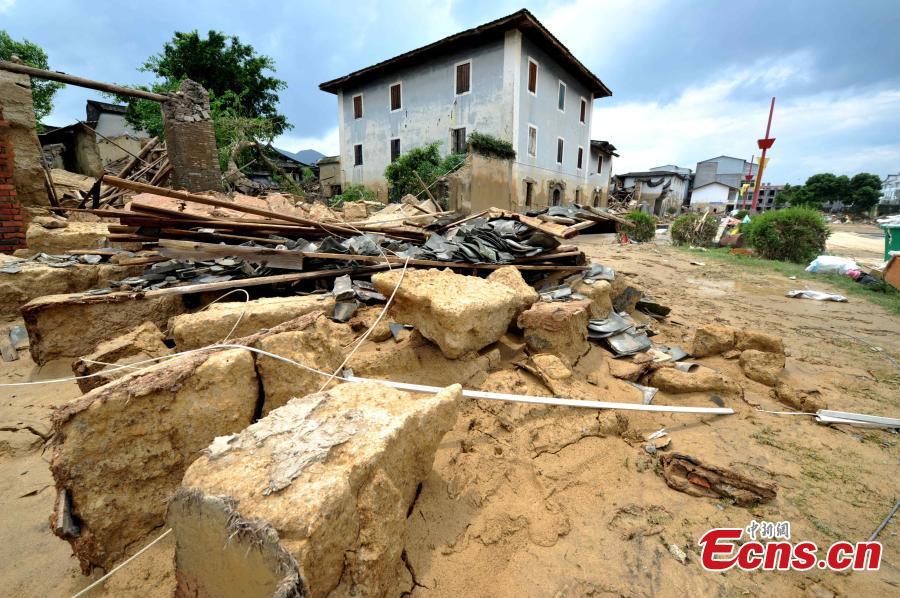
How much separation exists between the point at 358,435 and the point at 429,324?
4.58ft

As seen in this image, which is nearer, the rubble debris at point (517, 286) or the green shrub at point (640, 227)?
the rubble debris at point (517, 286)

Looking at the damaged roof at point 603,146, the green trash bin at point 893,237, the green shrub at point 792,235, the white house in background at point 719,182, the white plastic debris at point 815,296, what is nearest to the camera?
the white plastic debris at point 815,296

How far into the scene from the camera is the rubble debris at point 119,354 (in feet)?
7.19

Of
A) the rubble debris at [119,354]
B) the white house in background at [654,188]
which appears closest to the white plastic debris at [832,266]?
the rubble debris at [119,354]

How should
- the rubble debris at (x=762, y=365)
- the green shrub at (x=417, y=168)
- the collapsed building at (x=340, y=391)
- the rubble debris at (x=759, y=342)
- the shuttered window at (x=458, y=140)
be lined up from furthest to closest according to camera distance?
the shuttered window at (x=458, y=140), the green shrub at (x=417, y=168), the rubble debris at (x=759, y=342), the rubble debris at (x=762, y=365), the collapsed building at (x=340, y=391)

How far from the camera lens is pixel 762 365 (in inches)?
128

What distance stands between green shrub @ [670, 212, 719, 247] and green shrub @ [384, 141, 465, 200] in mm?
9493

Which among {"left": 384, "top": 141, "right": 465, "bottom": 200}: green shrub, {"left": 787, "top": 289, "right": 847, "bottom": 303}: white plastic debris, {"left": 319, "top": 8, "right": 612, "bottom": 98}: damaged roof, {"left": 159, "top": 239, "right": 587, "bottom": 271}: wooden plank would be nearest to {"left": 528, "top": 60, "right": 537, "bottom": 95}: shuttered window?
{"left": 319, "top": 8, "right": 612, "bottom": 98}: damaged roof

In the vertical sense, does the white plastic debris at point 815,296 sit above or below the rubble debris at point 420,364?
below

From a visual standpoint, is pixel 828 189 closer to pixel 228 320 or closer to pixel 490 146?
pixel 490 146

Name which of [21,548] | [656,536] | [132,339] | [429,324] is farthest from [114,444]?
[656,536]

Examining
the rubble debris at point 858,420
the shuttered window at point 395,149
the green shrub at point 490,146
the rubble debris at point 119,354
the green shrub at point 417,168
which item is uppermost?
the shuttered window at point 395,149

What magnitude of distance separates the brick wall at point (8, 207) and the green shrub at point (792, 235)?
17.2m

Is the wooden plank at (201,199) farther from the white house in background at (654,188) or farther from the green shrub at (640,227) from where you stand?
the white house in background at (654,188)
